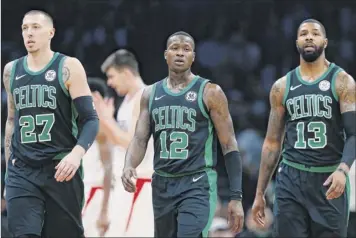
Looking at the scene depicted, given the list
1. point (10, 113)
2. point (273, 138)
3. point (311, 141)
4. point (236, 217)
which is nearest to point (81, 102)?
point (10, 113)

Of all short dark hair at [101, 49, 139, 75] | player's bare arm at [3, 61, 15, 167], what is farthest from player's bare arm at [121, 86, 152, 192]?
short dark hair at [101, 49, 139, 75]

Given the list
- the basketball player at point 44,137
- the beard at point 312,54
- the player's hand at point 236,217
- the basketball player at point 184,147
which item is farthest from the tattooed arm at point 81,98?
the beard at point 312,54

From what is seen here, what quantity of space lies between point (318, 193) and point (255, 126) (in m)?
5.29

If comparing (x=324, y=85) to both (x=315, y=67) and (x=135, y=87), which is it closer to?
(x=315, y=67)

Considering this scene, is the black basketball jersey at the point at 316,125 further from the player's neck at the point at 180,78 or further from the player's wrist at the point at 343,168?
the player's neck at the point at 180,78

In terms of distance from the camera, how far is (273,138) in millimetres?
7297

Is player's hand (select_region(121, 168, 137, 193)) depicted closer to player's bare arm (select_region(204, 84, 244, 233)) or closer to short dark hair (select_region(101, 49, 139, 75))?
player's bare arm (select_region(204, 84, 244, 233))

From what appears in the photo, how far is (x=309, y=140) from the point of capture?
7020 mm

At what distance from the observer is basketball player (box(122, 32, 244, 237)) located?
6.73 m

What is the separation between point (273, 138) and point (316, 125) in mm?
399

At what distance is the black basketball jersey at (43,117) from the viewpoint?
6863mm

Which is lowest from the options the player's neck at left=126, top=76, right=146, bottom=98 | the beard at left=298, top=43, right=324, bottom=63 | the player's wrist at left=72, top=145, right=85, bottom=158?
the player's wrist at left=72, top=145, right=85, bottom=158

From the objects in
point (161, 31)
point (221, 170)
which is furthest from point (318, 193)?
point (161, 31)

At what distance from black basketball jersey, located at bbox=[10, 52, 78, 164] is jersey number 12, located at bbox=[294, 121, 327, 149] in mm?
1657
